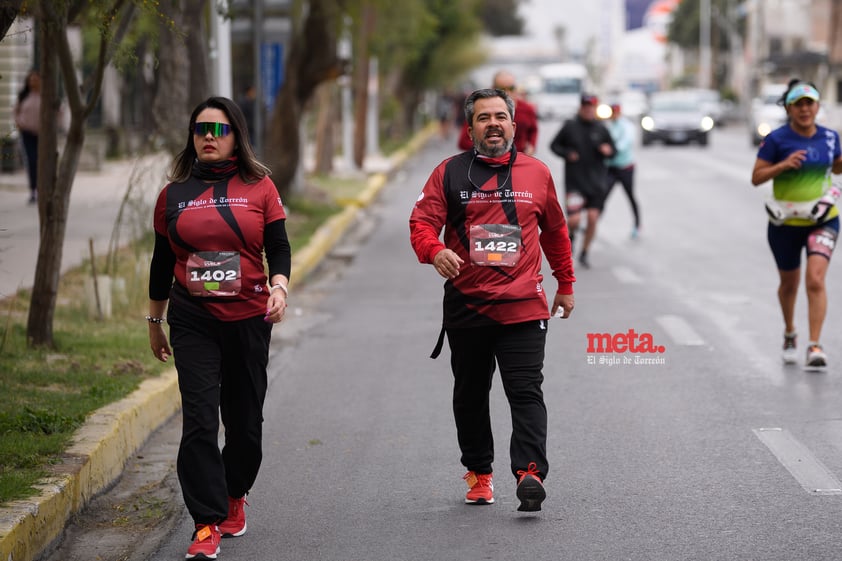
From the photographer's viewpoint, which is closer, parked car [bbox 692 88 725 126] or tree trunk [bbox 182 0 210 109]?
tree trunk [bbox 182 0 210 109]

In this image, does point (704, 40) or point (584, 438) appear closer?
point (584, 438)

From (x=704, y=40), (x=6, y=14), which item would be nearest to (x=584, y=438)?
(x=6, y=14)

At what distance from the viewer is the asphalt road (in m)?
5.75

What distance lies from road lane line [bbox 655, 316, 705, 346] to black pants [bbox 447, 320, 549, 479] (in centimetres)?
452

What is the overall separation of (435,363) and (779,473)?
367 cm

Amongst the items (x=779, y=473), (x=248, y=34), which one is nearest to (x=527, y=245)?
(x=779, y=473)

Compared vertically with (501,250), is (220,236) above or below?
above

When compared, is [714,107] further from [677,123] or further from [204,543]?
[204,543]

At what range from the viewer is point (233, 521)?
5910 mm

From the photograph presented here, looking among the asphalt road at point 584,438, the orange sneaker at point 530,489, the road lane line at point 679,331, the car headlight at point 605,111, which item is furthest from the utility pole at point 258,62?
the orange sneaker at point 530,489

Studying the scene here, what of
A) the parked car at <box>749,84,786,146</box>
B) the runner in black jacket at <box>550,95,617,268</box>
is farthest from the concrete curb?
the parked car at <box>749,84,786,146</box>

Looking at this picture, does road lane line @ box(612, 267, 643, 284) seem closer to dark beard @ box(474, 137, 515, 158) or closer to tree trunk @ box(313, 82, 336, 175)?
dark beard @ box(474, 137, 515, 158)

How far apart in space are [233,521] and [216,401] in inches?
23.6

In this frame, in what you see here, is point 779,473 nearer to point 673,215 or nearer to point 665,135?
point 673,215
